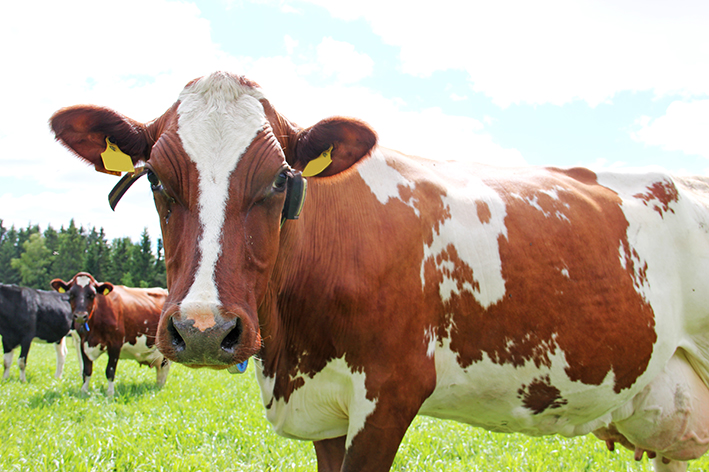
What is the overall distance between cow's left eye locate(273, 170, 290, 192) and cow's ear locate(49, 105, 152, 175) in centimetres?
85

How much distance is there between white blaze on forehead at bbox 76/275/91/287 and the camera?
1201cm

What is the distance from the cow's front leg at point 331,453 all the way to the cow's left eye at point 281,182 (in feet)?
5.61

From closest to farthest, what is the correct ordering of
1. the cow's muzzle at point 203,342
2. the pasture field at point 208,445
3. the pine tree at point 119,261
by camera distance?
the cow's muzzle at point 203,342 < the pasture field at point 208,445 < the pine tree at point 119,261

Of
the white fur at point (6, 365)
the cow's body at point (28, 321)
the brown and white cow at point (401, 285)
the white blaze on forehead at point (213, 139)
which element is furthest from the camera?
the cow's body at point (28, 321)

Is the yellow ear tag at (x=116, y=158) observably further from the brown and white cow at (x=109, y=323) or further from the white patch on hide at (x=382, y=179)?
the brown and white cow at (x=109, y=323)

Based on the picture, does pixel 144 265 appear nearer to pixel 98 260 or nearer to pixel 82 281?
pixel 98 260

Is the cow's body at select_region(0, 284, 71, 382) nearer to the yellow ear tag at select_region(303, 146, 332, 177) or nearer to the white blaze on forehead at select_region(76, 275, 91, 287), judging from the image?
the white blaze on forehead at select_region(76, 275, 91, 287)

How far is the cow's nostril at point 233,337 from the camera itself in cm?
178

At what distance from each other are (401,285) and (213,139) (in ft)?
4.03

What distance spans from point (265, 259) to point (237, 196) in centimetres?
32

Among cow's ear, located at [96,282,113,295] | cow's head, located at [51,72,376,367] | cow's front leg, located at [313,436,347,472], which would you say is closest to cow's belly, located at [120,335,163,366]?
cow's ear, located at [96,282,113,295]

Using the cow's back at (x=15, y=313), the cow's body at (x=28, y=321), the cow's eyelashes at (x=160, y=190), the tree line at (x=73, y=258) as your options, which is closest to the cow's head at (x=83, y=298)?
the cow's body at (x=28, y=321)

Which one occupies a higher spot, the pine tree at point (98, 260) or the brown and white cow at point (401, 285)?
the brown and white cow at point (401, 285)

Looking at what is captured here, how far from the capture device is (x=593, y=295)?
9.58ft
